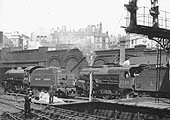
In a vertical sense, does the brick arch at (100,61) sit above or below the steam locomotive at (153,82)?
above

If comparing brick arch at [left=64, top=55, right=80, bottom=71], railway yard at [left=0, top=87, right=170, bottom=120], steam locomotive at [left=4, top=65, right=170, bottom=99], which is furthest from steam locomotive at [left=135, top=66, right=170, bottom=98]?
brick arch at [left=64, top=55, right=80, bottom=71]

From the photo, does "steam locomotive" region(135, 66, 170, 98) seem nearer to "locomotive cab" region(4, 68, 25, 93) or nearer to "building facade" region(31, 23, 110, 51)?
"locomotive cab" region(4, 68, 25, 93)

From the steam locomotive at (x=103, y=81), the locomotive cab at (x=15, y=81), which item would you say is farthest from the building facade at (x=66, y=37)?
the steam locomotive at (x=103, y=81)

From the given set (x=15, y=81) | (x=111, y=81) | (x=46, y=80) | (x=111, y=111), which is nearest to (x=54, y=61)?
(x=15, y=81)

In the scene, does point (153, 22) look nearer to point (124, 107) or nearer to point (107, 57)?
point (124, 107)

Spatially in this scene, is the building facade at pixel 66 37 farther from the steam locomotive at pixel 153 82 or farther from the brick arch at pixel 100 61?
the steam locomotive at pixel 153 82

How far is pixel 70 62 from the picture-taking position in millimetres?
36656

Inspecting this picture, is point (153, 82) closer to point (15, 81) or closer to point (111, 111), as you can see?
point (111, 111)

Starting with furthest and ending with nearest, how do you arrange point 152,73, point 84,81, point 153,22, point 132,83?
point 84,81 < point 132,83 < point 152,73 < point 153,22

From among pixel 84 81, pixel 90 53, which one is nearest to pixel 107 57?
pixel 90 53

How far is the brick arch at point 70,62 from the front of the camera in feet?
118

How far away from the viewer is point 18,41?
86812 mm

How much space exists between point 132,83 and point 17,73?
14508 millimetres

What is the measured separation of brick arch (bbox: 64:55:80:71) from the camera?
36.1 metres
